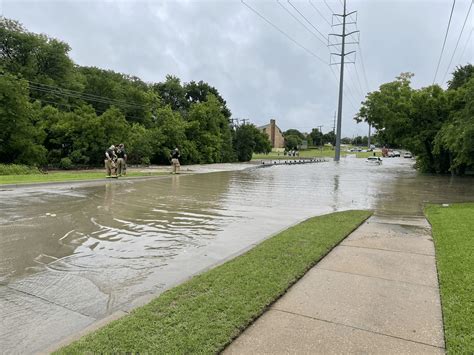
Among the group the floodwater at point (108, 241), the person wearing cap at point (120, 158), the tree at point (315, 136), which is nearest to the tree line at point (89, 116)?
the person wearing cap at point (120, 158)

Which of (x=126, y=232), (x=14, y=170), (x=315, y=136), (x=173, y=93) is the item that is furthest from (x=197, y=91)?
(x=315, y=136)

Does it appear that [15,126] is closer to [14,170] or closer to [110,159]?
[14,170]

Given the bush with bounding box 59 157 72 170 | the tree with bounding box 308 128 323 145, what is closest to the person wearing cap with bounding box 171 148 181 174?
the bush with bounding box 59 157 72 170

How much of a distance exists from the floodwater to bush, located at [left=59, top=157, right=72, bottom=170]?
564 inches

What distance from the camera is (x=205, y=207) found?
11.1 m

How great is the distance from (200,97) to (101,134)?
154ft

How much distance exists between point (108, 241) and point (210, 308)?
3865 mm

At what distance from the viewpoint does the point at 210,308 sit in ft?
12.0

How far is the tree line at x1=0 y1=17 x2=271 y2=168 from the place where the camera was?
24.9m

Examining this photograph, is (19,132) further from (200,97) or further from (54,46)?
(200,97)

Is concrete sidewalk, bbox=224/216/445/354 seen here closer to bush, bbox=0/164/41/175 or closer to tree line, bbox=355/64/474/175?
bush, bbox=0/164/41/175

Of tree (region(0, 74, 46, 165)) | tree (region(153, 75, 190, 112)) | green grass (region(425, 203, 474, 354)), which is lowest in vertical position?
green grass (region(425, 203, 474, 354))

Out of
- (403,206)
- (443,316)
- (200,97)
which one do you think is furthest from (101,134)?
(200,97)

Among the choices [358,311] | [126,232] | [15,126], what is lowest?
[126,232]
